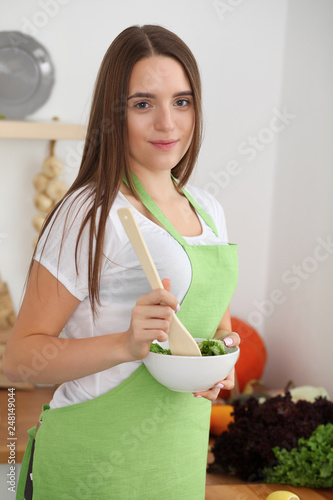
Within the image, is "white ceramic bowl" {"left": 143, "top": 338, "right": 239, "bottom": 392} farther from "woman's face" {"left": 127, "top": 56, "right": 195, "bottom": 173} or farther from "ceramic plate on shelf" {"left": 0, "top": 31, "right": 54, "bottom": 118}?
"ceramic plate on shelf" {"left": 0, "top": 31, "right": 54, "bottom": 118}

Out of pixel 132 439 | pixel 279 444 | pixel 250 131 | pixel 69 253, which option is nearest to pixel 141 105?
pixel 69 253

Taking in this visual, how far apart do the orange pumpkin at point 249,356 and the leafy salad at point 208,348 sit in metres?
1.15

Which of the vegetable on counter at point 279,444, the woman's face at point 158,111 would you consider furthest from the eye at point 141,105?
the vegetable on counter at point 279,444

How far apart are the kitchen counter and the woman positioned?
0.66ft

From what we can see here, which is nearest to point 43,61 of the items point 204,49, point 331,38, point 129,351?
point 204,49

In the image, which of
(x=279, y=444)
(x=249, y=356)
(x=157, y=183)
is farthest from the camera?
(x=249, y=356)

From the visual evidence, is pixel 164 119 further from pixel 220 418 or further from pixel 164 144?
pixel 220 418

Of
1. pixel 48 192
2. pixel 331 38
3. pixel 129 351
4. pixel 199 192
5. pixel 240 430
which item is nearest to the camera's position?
pixel 129 351

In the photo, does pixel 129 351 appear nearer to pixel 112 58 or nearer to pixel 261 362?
pixel 112 58

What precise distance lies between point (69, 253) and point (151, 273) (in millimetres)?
132

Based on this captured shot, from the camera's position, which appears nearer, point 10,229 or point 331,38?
point 331,38

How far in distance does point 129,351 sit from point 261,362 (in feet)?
4.35

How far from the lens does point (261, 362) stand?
2016 millimetres

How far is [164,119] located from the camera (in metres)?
0.86
